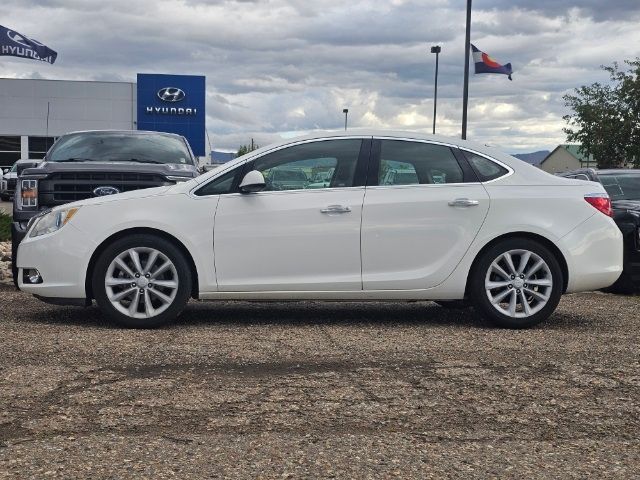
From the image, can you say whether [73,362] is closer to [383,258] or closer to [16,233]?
[383,258]

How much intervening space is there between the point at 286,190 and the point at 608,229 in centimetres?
266

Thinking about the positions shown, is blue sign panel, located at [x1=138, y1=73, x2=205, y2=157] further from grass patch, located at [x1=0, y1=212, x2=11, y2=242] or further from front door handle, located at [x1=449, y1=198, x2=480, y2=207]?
front door handle, located at [x1=449, y1=198, x2=480, y2=207]

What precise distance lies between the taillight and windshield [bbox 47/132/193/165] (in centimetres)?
484

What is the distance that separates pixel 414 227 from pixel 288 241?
39.8 inches

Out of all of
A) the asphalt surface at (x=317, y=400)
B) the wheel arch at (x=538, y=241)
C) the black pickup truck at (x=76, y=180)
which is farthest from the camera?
the black pickup truck at (x=76, y=180)

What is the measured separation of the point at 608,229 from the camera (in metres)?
7.73

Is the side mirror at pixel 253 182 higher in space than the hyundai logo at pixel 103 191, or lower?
higher

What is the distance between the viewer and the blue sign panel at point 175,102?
6819 cm

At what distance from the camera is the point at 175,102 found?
224 feet

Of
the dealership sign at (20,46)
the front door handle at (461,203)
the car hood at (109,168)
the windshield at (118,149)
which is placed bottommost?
the front door handle at (461,203)

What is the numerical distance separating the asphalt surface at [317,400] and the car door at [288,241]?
0.40 m

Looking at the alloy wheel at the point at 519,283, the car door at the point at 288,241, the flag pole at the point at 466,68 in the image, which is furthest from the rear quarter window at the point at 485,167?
the flag pole at the point at 466,68

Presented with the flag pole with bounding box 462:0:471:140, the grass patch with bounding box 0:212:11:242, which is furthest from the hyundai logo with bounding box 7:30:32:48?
the grass patch with bounding box 0:212:11:242

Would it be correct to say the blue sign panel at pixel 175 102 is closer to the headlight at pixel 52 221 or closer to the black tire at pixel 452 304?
the black tire at pixel 452 304
